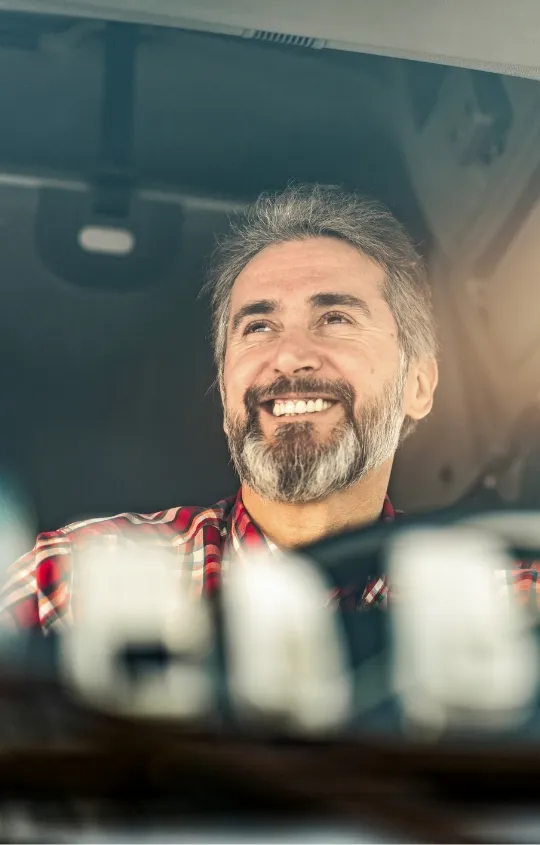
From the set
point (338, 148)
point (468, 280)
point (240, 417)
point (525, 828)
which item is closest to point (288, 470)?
point (240, 417)

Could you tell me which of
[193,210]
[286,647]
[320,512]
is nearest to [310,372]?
[320,512]

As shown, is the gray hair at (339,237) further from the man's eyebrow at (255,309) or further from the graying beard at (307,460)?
the graying beard at (307,460)

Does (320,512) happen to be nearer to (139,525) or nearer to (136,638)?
(139,525)

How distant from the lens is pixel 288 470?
1.60 m

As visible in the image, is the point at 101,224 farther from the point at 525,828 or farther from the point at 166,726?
the point at 525,828

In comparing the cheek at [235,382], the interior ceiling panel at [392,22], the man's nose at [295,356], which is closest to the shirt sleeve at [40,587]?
the cheek at [235,382]

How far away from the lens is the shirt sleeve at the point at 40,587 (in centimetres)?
128

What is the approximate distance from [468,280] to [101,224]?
633mm

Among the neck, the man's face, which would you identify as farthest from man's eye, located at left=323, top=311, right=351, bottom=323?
the neck

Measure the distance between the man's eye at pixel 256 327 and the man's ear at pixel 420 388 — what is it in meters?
0.27

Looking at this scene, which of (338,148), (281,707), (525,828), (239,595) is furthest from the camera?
(338,148)

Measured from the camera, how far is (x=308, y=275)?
5.64 ft

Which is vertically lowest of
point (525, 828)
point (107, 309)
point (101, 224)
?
point (525, 828)

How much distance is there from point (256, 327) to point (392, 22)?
57cm
